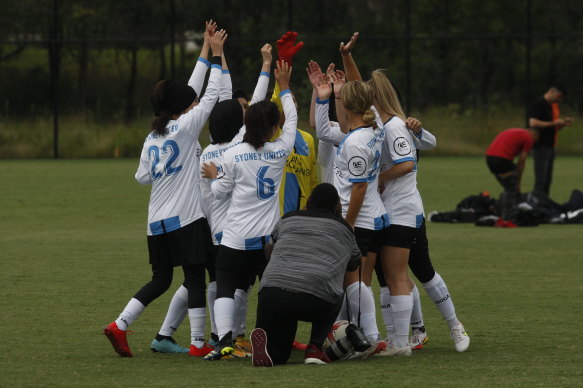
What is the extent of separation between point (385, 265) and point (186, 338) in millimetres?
1591

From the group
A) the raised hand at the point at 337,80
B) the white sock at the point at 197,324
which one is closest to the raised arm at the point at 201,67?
the raised hand at the point at 337,80

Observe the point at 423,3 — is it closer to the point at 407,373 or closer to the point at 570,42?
the point at 570,42

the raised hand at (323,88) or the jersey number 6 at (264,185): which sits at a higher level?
the raised hand at (323,88)

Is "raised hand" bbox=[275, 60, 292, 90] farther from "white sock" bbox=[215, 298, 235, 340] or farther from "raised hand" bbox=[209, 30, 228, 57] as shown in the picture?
"white sock" bbox=[215, 298, 235, 340]

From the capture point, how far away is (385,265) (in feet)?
24.4

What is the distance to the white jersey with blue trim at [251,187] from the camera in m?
7.11

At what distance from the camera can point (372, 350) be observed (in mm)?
7176

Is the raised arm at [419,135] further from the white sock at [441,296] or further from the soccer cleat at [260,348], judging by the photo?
the soccer cleat at [260,348]

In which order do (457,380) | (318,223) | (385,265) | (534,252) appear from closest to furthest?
(457,380), (318,223), (385,265), (534,252)

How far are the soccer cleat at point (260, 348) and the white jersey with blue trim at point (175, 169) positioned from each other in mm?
1019

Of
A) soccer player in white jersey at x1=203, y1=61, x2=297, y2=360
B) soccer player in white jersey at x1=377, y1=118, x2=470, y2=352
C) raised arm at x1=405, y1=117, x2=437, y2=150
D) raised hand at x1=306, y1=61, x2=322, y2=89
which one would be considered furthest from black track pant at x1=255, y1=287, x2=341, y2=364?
raised hand at x1=306, y1=61, x2=322, y2=89

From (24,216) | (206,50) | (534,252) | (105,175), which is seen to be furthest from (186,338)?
(105,175)

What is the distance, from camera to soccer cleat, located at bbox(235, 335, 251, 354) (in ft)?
24.5

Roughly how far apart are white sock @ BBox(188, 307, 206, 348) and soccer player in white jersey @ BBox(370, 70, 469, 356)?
1.20m
